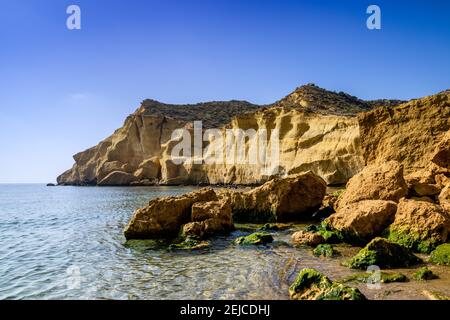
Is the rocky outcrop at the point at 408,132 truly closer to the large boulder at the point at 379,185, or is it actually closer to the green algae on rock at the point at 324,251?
the large boulder at the point at 379,185

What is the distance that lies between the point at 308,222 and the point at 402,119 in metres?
6.17

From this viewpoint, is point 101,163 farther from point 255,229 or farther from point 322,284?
point 322,284

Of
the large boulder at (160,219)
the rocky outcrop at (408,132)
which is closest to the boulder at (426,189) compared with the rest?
the rocky outcrop at (408,132)

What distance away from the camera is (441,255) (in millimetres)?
8359

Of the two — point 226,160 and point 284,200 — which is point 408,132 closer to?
point 284,200

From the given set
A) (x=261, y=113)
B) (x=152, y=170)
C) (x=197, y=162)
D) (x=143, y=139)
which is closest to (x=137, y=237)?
(x=261, y=113)

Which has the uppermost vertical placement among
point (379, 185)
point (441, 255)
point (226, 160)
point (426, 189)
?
point (226, 160)

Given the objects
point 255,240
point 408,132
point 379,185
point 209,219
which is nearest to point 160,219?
point 209,219

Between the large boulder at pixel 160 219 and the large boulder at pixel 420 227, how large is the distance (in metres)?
7.14

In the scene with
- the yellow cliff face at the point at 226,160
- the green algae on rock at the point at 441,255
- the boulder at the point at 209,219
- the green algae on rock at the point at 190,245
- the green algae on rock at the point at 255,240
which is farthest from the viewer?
the yellow cliff face at the point at 226,160

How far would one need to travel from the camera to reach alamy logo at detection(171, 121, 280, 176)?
1713 inches

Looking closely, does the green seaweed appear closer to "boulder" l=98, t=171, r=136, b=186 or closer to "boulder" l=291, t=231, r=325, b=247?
"boulder" l=291, t=231, r=325, b=247

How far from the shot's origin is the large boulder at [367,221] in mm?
10727

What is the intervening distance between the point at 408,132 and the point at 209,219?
942 cm
